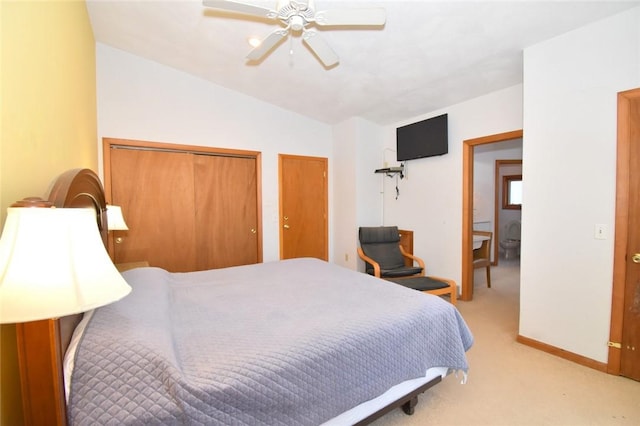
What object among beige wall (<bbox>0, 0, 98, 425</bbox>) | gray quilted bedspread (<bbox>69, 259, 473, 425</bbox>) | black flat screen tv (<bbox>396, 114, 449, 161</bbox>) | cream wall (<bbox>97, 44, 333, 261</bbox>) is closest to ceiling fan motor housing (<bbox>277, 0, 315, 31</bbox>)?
beige wall (<bbox>0, 0, 98, 425</bbox>)

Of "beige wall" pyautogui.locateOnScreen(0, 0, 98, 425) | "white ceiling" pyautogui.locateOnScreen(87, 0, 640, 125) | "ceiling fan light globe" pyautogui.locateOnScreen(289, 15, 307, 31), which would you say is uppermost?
"white ceiling" pyautogui.locateOnScreen(87, 0, 640, 125)

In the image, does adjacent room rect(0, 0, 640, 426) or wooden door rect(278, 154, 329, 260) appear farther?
wooden door rect(278, 154, 329, 260)

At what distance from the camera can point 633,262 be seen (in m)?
1.90

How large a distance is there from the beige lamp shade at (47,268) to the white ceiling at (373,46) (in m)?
2.05

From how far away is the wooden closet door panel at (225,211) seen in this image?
348 centimetres

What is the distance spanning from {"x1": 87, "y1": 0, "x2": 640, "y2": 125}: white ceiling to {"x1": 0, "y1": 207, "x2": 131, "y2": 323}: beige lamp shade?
2.05 meters

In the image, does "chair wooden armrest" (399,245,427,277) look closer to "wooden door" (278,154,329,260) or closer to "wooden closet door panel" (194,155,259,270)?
"wooden door" (278,154,329,260)

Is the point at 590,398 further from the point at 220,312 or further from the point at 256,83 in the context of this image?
the point at 256,83

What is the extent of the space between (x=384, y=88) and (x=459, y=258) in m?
2.30

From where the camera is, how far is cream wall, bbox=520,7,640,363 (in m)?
1.96

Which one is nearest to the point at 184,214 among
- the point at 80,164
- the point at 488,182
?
the point at 80,164

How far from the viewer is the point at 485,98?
10.3 ft

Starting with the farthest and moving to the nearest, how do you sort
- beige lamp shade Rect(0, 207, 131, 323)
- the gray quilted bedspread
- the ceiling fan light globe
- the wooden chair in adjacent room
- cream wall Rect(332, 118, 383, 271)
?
cream wall Rect(332, 118, 383, 271)
the wooden chair in adjacent room
the ceiling fan light globe
the gray quilted bedspread
beige lamp shade Rect(0, 207, 131, 323)

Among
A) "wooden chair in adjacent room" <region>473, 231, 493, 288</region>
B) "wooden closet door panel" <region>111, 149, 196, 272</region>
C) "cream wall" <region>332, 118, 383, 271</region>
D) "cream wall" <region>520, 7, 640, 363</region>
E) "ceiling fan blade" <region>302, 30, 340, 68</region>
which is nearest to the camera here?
"ceiling fan blade" <region>302, 30, 340, 68</region>
